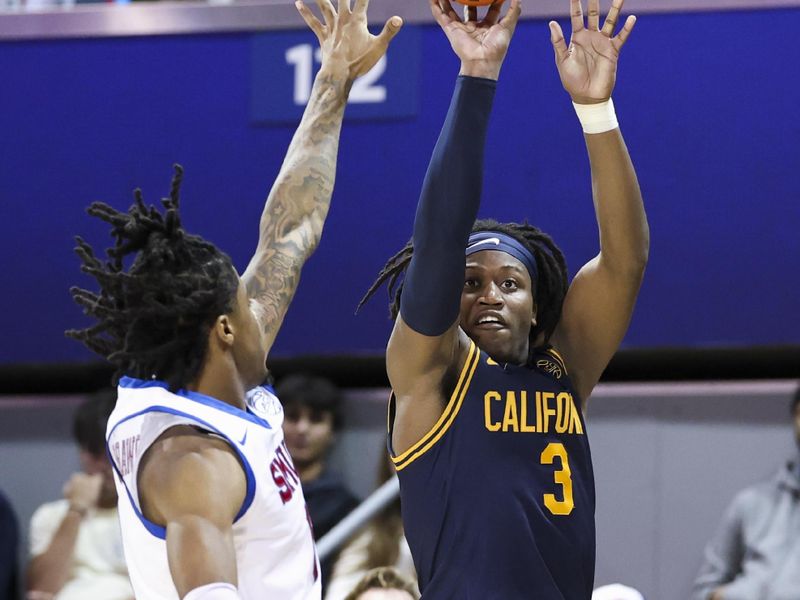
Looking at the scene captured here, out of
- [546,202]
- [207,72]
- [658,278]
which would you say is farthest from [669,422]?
[207,72]

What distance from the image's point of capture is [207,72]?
546 cm

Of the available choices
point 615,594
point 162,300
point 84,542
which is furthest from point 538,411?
point 84,542

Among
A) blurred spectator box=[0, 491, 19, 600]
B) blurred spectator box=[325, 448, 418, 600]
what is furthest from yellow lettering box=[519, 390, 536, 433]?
blurred spectator box=[0, 491, 19, 600]

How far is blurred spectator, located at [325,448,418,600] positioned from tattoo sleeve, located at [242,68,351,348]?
1.33 m

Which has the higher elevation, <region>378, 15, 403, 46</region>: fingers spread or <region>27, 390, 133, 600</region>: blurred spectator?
<region>378, 15, 403, 46</region>: fingers spread

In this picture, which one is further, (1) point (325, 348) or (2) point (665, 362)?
(1) point (325, 348)

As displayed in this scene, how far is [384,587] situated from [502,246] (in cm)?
138

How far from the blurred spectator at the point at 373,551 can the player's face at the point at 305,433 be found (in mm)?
450

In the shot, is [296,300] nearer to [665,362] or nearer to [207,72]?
[207,72]

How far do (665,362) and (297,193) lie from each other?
2051 millimetres

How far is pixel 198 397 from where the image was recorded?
9.01ft

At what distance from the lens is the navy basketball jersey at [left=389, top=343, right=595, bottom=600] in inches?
94.7

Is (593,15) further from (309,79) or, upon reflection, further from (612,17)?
(309,79)

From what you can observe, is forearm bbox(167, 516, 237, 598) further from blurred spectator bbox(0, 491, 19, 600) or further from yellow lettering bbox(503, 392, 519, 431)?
blurred spectator bbox(0, 491, 19, 600)
